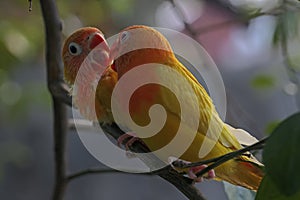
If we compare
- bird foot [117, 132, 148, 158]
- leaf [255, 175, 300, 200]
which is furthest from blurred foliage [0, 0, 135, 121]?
leaf [255, 175, 300, 200]

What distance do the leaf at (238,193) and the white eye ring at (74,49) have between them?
0.22 metres

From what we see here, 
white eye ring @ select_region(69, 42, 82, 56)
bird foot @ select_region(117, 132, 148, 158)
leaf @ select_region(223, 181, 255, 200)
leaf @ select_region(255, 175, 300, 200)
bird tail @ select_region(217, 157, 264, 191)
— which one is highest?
leaf @ select_region(255, 175, 300, 200)

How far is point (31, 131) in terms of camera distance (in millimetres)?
2141

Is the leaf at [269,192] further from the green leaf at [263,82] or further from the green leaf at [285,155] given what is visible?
the green leaf at [263,82]

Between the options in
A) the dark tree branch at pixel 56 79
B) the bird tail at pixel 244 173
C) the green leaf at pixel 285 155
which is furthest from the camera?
the dark tree branch at pixel 56 79

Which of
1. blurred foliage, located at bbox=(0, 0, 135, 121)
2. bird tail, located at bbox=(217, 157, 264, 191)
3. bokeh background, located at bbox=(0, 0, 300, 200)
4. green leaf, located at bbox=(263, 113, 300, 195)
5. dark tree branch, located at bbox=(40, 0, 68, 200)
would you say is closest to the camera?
green leaf, located at bbox=(263, 113, 300, 195)

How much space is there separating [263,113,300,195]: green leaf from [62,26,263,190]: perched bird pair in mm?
252

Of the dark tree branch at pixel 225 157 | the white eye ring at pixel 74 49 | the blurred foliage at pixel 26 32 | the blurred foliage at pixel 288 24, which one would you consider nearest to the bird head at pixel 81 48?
the white eye ring at pixel 74 49

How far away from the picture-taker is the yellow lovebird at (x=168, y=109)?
61 cm

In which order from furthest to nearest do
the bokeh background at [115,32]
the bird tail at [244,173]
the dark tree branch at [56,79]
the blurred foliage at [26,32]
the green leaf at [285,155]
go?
the blurred foliage at [26,32], the bokeh background at [115,32], the dark tree branch at [56,79], the bird tail at [244,173], the green leaf at [285,155]

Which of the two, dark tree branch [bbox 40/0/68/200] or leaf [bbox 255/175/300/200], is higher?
leaf [bbox 255/175/300/200]

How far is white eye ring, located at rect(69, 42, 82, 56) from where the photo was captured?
2.25 ft

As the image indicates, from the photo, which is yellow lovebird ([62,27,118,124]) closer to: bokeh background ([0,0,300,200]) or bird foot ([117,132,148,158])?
bird foot ([117,132,148,158])

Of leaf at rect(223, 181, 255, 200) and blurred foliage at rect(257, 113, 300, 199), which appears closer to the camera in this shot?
blurred foliage at rect(257, 113, 300, 199)
